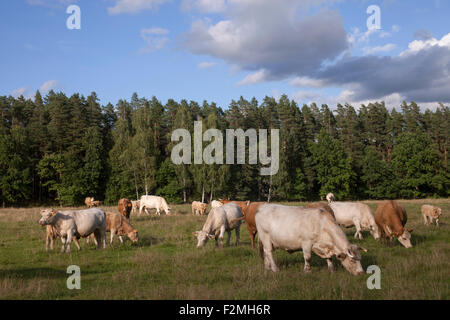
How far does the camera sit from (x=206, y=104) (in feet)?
220

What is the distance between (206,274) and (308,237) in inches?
110

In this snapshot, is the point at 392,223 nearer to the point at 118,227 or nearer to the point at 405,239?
the point at 405,239

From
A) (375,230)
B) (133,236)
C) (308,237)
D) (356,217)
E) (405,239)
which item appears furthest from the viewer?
(356,217)

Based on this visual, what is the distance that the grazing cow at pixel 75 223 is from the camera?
12320 mm

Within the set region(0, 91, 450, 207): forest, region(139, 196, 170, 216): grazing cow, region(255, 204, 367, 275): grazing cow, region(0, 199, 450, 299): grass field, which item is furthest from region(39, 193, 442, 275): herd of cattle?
region(0, 91, 450, 207): forest

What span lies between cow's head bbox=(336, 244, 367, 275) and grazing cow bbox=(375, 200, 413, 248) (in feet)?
15.9

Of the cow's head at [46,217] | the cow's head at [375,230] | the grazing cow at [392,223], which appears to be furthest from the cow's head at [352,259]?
the cow's head at [46,217]

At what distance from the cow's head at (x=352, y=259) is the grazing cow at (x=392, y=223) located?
191 inches

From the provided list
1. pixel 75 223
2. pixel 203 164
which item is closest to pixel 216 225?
pixel 75 223

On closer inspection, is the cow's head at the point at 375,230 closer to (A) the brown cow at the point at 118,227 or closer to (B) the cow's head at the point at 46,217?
(A) the brown cow at the point at 118,227

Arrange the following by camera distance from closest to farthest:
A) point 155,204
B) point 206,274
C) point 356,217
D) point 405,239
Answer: point 206,274
point 405,239
point 356,217
point 155,204

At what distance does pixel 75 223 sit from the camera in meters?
12.7

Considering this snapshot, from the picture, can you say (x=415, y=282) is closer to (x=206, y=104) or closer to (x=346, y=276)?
(x=346, y=276)
